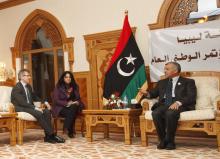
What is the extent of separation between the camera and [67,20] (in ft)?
23.6

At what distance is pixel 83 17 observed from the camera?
695 centimetres

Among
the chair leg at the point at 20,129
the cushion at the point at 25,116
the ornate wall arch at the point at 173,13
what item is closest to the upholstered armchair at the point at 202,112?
the ornate wall arch at the point at 173,13

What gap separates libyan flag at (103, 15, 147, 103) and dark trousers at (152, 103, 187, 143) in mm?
1004

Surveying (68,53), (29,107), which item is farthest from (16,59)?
(29,107)

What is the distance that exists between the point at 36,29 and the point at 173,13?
3396 millimetres

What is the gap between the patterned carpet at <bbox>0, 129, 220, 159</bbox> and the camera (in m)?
4.23

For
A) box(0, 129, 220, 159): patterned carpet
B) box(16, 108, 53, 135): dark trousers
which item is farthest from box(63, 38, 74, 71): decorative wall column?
box(0, 129, 220, 159): patterned carpet

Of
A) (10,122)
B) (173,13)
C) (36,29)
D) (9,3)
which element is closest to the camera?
(10,122)

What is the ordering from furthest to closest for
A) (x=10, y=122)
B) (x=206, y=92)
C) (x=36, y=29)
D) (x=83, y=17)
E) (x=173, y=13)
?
(x=36, y=29) → (x=83, y=17) → (x=173, y=13) → (x=10, y=122) → (x=206, y=92)

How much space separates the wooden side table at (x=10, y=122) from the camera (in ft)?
17.9

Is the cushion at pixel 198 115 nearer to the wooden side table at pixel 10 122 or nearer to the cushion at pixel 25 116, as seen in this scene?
the cushion at pixel 25 116

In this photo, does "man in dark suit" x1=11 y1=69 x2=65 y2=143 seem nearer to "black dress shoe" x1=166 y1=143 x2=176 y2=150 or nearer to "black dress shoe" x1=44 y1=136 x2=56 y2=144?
"black dress shoe" x1=44 y1=136 x2=56 y2=144

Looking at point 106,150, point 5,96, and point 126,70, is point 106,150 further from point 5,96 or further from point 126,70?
point 5,96

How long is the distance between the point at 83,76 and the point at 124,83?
1.32 m
